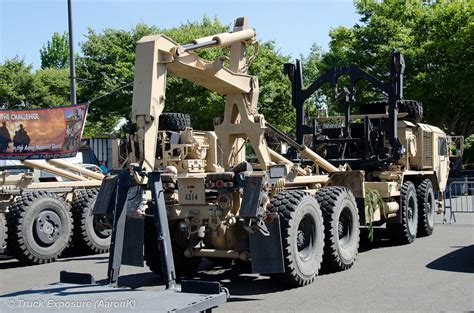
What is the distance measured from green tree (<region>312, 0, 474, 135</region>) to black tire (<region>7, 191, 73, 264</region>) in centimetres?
2023

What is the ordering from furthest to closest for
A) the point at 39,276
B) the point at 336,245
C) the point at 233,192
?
1. the point at 39,276
2. the point at 336,245
3. the point at 233,192

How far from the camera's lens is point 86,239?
1277cm

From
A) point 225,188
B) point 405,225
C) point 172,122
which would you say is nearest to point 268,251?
point 225,188

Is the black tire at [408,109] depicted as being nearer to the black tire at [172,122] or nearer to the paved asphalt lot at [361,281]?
the paved asphalt lot at [361,281]

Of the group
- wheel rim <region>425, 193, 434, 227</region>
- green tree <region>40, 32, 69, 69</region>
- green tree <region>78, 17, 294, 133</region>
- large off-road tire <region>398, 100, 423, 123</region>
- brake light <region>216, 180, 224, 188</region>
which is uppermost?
green tree <region>40, 32, 69, 69</region>

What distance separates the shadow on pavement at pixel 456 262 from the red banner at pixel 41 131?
842cm

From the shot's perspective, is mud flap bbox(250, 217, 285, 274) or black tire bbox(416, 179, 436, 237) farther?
black tire bbox(416, 179, 436, 237)

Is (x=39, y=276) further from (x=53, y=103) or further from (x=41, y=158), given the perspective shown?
(x=53, y=103)

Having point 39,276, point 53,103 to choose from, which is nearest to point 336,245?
point 39,276

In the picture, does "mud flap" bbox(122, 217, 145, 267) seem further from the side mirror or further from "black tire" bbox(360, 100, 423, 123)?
the side mirror

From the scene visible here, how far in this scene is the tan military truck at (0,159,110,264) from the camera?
38.0 ft

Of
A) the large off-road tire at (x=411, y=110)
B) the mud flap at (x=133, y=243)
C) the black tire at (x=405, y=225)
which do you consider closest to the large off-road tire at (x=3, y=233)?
the mud flap at (x=133, y=243)

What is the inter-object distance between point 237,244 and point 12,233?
4.70 metres

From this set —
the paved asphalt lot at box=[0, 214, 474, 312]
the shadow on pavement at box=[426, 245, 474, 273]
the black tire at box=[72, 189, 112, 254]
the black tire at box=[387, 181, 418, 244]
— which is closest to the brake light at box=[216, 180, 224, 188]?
the paved asphalt lot at box=[0, 214, 474, 312]
